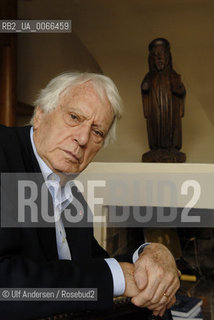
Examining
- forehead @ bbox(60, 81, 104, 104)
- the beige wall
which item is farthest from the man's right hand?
the beige wall

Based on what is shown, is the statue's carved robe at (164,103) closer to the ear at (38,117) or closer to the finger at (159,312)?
the ear at (38,117)

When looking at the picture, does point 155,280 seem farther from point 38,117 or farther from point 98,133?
point 38,117

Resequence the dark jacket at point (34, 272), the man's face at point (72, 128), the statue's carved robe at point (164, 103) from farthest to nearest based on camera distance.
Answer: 1. the statue's carved robe at point (164, 103)
2. the man's face at point (72, 128)
3. the dark jacket at point (34, 272)

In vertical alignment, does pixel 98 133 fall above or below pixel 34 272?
above

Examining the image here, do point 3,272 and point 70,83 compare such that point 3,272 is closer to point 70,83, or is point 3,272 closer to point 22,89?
point 70,83

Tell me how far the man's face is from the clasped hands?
32 cm

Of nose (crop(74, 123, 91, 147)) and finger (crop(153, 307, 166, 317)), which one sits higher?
nose (crop(74, 123, 91, 147))

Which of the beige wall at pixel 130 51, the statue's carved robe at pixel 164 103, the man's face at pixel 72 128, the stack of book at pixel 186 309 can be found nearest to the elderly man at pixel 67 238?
the man's face at pixel 72 128

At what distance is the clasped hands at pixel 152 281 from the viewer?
95cm

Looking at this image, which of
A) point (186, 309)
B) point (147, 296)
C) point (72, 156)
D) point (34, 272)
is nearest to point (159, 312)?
point (147, 296)

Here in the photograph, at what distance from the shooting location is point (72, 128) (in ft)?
3.70

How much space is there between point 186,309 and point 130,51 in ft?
5.05

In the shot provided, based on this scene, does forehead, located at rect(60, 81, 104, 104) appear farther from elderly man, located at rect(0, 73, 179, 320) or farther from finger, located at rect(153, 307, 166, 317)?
finger, located at rect(153, 307, 166, 317)

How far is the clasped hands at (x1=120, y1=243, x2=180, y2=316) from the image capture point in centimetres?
95
